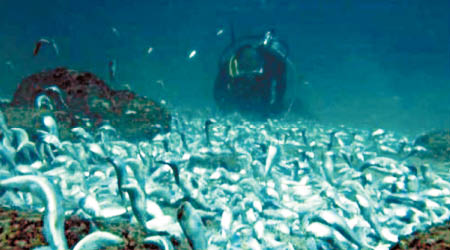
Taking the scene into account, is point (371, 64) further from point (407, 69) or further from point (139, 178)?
point (139, 178)

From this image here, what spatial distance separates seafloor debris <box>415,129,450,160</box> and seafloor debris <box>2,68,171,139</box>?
754 centimetres

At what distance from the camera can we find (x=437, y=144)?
9.73 metres

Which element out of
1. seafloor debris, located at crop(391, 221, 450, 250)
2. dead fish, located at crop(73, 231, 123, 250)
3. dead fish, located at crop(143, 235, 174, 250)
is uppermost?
seafloor debris, located at crop(391, 221, 450, 250)

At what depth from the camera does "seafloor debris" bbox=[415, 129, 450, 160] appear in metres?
9.35

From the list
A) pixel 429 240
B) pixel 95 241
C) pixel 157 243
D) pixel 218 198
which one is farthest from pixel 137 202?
pixel 429 240

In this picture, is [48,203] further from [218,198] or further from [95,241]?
[218,198]

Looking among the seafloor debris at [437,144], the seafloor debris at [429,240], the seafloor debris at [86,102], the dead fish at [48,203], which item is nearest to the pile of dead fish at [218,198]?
the dead fish at [48,203]

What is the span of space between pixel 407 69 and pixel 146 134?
58489 mm

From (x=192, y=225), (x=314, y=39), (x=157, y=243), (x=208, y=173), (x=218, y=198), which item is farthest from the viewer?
(x=314, y=39)

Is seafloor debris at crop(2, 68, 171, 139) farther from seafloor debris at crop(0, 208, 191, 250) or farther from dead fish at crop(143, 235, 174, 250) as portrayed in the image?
dead fish at crop(143, 235, 174, 250)

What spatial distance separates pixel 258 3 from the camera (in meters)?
36.2

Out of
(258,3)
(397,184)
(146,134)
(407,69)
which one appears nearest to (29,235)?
(397,184)

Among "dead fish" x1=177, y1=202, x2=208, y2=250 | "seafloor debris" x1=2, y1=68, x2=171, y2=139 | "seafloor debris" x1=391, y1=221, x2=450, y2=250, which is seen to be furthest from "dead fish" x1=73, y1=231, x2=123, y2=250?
"seafloor debris" x1=2, y1=68, x2=171, y2=139

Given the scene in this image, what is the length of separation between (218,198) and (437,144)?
27.5 feet
